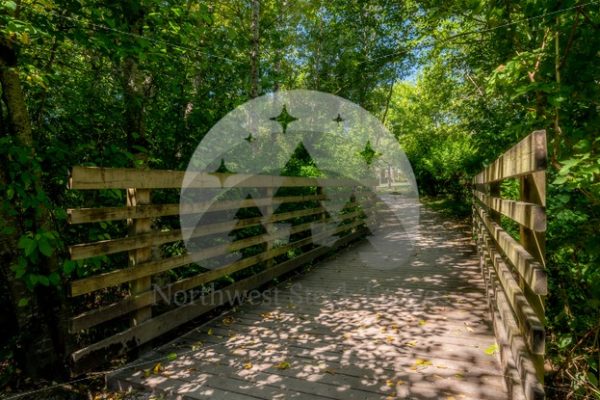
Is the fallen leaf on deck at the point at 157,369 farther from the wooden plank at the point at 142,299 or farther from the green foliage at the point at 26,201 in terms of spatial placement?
the green foliage at the point at 26,201

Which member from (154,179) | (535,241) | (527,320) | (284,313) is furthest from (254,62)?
(527,320)

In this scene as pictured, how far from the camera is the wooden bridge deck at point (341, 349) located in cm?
260

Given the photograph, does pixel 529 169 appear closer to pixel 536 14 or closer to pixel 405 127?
pixel 536 14

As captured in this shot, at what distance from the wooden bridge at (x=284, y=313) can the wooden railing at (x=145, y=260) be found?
1 cm

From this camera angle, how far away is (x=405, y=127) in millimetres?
28203

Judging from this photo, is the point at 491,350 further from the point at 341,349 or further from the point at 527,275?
the point at 527,275

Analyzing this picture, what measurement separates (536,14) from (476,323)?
2.93 metres

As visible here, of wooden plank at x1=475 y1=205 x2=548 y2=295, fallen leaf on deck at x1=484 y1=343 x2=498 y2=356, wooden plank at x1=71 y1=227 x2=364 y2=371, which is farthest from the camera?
fallen leaf on deck at x1=484 y1=343 x2=498 y2=356

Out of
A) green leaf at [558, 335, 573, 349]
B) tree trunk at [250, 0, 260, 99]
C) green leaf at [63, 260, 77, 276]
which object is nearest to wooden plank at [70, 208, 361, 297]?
green leaf at [63, 260, 77, 276]

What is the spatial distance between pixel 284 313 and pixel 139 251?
6.13 feet

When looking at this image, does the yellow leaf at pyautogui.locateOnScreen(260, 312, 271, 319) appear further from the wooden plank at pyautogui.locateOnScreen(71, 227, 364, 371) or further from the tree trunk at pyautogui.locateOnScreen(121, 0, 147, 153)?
the tree trunk at pyautogui.locateOnScreen(121, 0, 147, 153)

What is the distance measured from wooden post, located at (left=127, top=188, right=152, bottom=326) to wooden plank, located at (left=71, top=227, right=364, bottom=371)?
0.32 feet

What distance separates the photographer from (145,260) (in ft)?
10.3

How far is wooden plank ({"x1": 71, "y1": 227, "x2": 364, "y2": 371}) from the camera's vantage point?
8.85 ft
